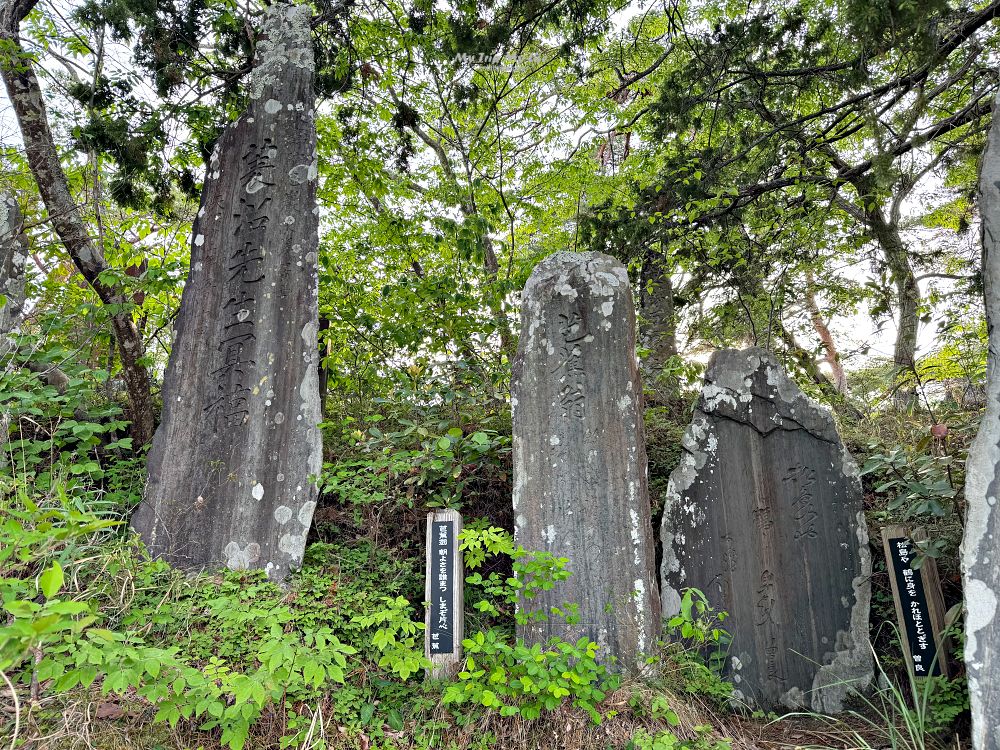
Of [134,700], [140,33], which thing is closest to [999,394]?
[134,700]

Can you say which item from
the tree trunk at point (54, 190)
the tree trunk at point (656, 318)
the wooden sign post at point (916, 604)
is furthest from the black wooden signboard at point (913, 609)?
the tree trunk at point (54, 190)

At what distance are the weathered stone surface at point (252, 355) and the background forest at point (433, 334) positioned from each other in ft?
0.89

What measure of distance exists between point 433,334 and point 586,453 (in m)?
2.28

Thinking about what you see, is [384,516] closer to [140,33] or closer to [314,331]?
[314,331]

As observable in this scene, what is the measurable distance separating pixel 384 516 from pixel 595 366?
6.04 feet

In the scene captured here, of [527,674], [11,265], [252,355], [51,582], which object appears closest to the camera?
[51,582]

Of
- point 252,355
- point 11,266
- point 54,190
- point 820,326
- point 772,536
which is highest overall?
point 820,326

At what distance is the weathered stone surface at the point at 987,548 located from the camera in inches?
111

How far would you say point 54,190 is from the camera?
15.6ft

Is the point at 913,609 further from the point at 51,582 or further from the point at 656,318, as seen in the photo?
the point at 656,318

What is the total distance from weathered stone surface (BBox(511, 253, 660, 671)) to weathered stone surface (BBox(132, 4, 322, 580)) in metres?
1.54

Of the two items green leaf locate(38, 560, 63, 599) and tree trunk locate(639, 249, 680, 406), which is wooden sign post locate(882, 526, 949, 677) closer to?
tree trunk locate(639, 249, 680, 406)

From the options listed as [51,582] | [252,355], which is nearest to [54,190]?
[252,355]

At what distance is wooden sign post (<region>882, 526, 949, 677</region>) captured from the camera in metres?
3.34
